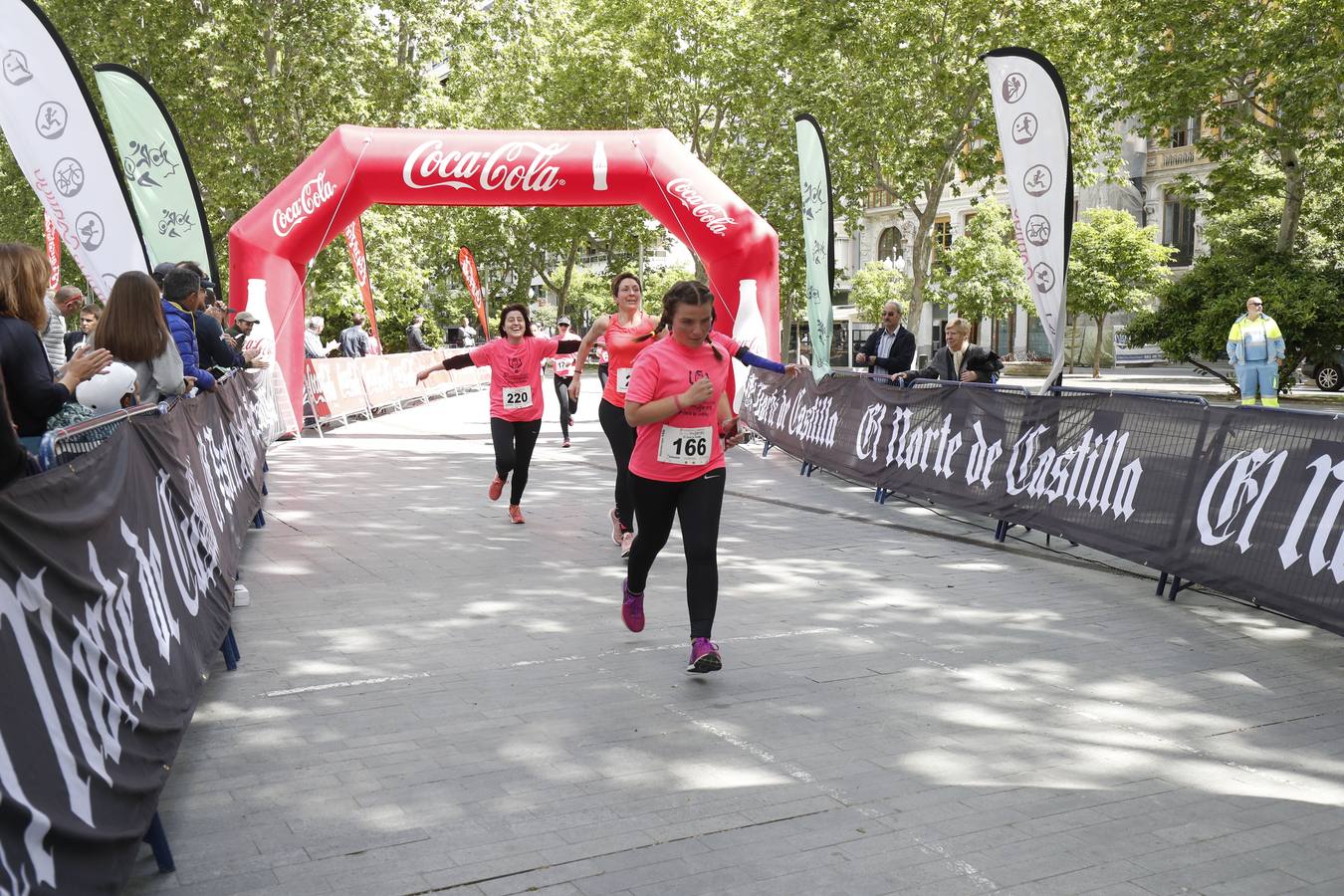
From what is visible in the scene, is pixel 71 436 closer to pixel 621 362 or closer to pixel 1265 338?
pixel 621 362

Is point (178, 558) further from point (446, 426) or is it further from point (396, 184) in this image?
point (446, 426)

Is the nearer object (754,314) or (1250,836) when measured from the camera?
(1250,836)

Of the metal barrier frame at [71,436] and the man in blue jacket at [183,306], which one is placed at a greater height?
the man in blue jacket at [183,306]

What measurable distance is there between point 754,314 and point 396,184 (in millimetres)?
5166

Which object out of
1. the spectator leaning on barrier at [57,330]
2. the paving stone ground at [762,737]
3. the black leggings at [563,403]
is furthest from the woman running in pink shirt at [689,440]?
the black leggings at [563,403]

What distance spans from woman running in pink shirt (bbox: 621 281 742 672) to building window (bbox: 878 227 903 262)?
5954 cm

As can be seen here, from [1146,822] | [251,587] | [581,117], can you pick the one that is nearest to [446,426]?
[251,587]

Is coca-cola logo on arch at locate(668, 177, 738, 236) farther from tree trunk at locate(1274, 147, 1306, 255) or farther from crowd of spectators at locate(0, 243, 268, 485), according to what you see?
tree trunk at locate(1274, 147, 1306, 255)

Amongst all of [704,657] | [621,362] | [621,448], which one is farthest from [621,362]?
[704,657]

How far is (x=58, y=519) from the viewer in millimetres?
3318

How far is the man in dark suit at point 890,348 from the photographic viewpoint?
13.5 m

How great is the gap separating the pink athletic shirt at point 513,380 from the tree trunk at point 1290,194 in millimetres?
20526

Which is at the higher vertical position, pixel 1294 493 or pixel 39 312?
pixel 39 312

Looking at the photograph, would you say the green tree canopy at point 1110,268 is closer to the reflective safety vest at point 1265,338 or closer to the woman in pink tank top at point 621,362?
the reflective safety vest at point 1265,338
